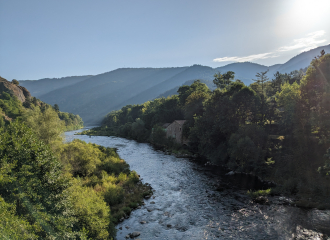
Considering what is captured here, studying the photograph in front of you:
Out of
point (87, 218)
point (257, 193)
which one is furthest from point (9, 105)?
point (257, 193)

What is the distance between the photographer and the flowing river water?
59.0ft

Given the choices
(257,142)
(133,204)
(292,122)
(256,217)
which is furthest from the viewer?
(257,142)

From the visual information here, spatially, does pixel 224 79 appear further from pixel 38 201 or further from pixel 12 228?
pixel 12 228

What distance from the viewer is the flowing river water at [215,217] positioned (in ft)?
59.0

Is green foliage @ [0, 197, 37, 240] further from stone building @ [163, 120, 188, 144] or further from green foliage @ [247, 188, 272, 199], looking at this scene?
stone building @ [163, 120, 188, 144]

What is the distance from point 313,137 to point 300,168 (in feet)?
23.2

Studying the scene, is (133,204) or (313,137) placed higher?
(313,137)

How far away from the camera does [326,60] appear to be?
92.2ft

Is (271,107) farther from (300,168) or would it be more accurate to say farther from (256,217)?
(256,217)

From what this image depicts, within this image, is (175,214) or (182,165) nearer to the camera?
(175,214)

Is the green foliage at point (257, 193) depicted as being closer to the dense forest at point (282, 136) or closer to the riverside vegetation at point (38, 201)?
the dense forest at point (282, 136)

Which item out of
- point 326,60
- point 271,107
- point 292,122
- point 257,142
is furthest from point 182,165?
point 326,60

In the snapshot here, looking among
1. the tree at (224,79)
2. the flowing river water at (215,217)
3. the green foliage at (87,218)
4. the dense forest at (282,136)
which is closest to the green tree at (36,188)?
the green foliage at (87,218)

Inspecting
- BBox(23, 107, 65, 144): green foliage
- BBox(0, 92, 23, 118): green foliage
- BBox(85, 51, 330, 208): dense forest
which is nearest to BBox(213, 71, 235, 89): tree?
BBox(85, 51, 330, 208): dense forest
